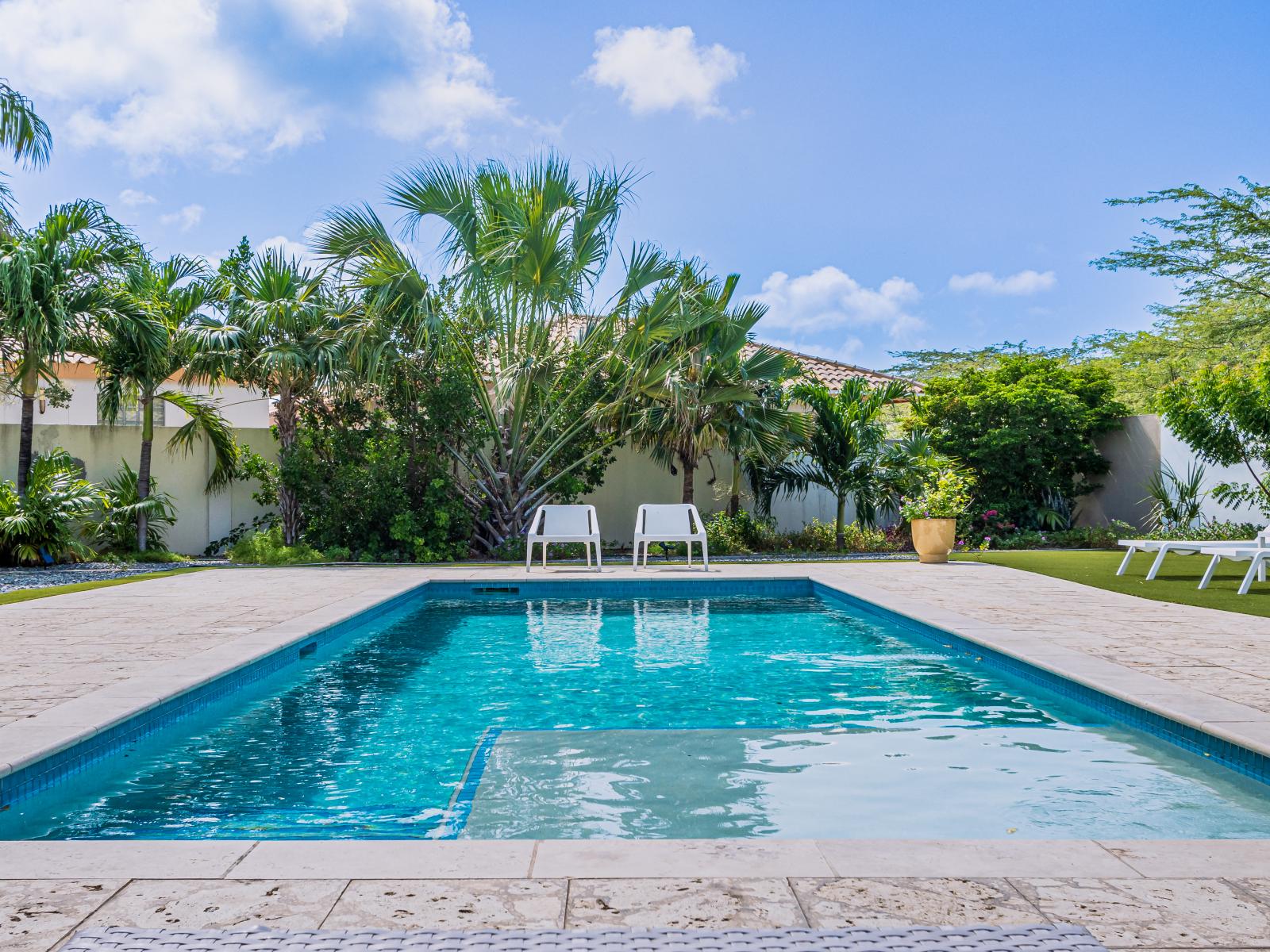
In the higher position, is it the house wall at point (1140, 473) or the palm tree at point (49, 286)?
the palm tree at point (49, 286)

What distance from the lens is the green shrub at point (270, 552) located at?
11352 mm

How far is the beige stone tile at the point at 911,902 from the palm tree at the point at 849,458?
37.8 feet

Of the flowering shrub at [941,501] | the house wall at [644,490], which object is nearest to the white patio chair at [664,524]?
the flowering shrub at [941,501]

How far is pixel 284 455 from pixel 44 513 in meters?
2.59

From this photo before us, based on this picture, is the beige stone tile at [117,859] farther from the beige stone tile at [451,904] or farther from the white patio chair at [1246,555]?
the white patio chair at [1246,555]

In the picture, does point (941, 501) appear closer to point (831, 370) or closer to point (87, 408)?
point (831, 370)

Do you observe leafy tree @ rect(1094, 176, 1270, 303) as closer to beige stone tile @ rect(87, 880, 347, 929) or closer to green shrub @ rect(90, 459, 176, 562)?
green shrub @ rect(90, 459, 176, 562)

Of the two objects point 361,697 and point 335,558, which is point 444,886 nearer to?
point 361,697

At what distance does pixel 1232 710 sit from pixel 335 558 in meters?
9.96

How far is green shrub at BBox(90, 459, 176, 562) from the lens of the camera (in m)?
12.0

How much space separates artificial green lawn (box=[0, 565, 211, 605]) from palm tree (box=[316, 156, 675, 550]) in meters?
3.39

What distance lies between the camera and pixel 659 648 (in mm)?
6324

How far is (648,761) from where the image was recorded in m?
3.62

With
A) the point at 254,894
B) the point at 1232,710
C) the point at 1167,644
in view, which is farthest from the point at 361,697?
the point at 1167,644
